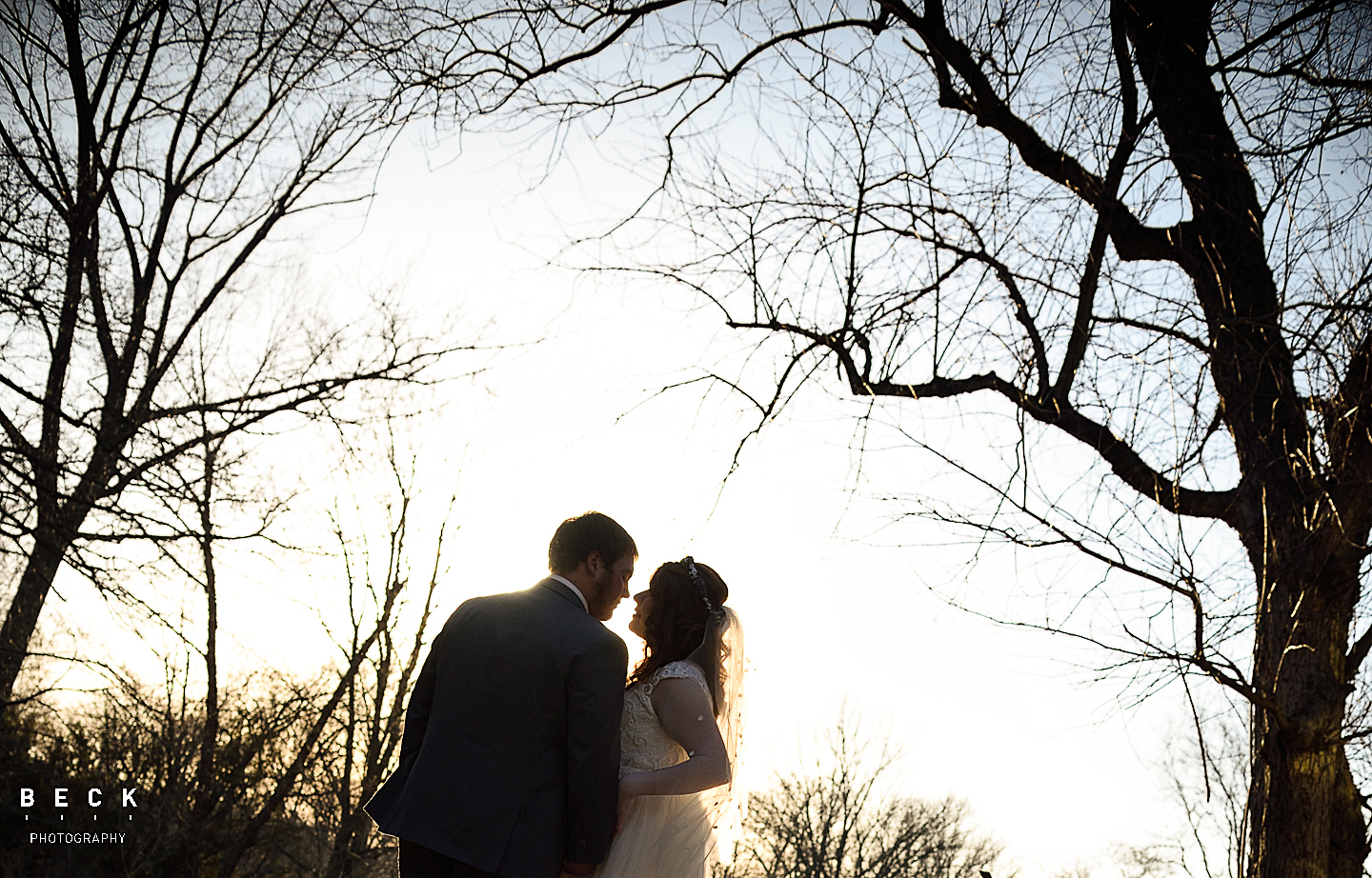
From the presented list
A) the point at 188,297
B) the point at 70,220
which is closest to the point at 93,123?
the point at 188,297

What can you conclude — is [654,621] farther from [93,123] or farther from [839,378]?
[93,123]

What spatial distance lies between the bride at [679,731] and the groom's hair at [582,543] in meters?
0.35

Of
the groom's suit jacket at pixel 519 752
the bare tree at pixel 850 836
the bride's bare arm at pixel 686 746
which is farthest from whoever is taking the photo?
the bare tree at pixel 850 836

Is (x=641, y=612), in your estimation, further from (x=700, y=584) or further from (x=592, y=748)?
(x=592, y=748)

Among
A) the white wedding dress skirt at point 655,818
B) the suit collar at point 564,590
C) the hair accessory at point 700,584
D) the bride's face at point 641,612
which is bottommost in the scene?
the white wedding dress skirt at point 655,818

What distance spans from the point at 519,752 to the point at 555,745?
0.09 m

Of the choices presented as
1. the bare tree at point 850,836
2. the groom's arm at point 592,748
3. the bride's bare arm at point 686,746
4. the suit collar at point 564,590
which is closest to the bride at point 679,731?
the bride's bare arm at point 686,746

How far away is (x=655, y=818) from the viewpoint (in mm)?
2727

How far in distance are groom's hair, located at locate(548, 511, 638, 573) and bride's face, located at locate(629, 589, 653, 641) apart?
34 cm

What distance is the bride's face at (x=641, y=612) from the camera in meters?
2.97

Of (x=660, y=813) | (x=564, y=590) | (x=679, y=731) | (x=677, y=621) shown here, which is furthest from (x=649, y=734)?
(x=564, y=590)

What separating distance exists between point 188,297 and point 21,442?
14.5ft

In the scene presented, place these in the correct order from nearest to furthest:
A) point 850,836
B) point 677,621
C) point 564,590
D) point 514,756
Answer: point 514,756 < point 564,590 < point 677,621 < point 850,836

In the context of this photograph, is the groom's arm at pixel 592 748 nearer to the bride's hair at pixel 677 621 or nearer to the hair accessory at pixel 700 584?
the bride's hair at pixel 677 621
